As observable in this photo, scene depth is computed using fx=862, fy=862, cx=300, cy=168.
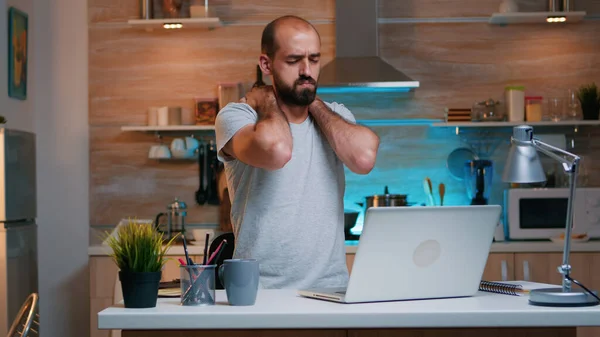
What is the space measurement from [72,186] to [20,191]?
2.68ft

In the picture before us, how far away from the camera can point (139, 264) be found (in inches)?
76.3

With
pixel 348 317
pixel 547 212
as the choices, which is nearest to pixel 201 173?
pixel 547 212

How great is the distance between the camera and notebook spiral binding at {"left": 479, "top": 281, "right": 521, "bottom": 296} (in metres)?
2.13

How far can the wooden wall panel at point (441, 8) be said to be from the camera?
5.03 meters

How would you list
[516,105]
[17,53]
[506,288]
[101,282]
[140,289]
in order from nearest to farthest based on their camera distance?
1. [140,289]
2. [506,288]
3. [101,282]
4. [17,53]
5. [516,105]

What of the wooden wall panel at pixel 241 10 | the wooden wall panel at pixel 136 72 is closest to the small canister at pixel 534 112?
the wooden wall panel at pixel 241 10

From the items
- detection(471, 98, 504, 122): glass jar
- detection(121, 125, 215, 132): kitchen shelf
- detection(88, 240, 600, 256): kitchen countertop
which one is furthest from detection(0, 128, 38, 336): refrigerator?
detection(471, 98, 504, 122): glass jar

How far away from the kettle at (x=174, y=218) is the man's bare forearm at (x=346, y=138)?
242 cm

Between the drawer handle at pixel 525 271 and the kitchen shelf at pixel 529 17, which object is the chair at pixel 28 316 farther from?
the kitchen shelf at pixel 529 17

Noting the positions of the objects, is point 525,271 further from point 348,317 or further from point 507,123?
point 348,317

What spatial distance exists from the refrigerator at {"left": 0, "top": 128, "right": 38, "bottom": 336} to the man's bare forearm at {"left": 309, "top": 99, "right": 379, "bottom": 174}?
212 cm

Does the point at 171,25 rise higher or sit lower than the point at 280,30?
higher

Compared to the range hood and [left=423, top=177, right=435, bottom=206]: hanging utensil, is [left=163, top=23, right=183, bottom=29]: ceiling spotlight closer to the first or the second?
the range hood

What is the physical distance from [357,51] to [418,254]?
3.09 metres
